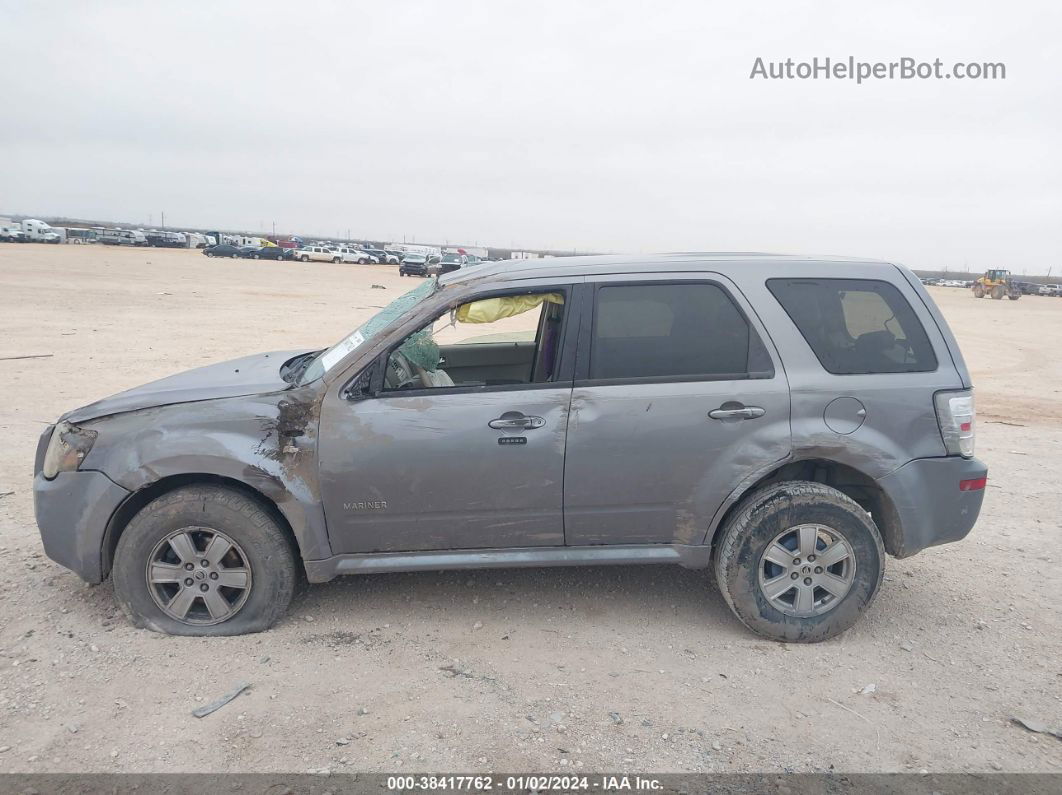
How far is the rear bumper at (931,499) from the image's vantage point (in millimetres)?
3836

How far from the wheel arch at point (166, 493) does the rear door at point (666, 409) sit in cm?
144

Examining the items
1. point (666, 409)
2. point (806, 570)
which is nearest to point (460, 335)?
point (666, 409)

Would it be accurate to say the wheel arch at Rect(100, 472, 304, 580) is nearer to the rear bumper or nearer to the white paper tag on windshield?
the white paper tag on windshield

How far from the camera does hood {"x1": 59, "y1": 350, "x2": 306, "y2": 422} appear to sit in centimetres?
381

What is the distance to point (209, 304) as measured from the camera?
20531 millimetres

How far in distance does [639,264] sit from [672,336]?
426 millimetres

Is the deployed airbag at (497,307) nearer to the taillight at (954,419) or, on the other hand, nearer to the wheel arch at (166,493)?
the wheel arch at (166,493)

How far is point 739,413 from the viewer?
3746 millimetres

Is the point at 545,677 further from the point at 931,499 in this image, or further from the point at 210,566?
the point at 931,499

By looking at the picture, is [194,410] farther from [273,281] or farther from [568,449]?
[273,281]

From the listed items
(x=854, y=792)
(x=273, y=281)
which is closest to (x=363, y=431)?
(x=854, y=792)

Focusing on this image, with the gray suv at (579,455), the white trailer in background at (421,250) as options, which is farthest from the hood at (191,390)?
the white trailer in background at (421,250)

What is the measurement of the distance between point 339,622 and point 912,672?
285 cm

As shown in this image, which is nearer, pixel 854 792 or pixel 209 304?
pixel 854 792
